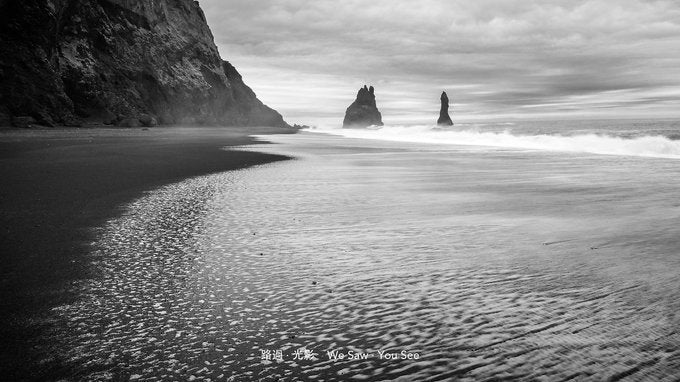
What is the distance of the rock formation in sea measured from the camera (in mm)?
59031

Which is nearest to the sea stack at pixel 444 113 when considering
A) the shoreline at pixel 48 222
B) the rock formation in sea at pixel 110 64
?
the rock formation in sea at pixel 110 64

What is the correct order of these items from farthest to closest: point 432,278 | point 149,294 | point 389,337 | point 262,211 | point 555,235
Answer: point 262,211, point 555,235, point 432,278, point 149,294, point 389,337

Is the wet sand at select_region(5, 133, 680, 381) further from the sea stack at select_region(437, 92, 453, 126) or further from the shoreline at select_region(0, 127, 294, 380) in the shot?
the sea stack at select_region(437, 92, 453, 126)

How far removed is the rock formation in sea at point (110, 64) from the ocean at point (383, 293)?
58321 millimetres

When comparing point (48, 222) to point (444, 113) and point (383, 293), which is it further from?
point (444, 113)

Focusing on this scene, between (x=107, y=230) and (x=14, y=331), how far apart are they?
3625mm

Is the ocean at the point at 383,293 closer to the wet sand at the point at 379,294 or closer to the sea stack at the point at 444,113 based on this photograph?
the wet sand at the point at 379,294

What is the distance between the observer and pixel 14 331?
343 cm

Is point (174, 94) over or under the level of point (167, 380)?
over

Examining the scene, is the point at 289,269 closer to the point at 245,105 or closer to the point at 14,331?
the point at 14,331

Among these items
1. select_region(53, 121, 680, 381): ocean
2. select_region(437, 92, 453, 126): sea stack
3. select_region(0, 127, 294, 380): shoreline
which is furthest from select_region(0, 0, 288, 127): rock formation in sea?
select_region(437, 92, 453, 126): sea stack

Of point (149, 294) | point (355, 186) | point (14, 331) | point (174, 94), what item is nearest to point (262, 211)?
point (355, 186)

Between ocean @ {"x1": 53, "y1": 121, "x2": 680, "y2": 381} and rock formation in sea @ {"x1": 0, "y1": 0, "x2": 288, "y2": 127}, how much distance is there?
191 ft

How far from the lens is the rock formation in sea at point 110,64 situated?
59.0 m
